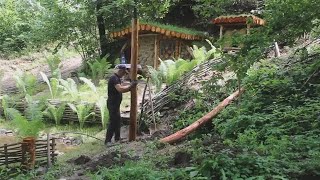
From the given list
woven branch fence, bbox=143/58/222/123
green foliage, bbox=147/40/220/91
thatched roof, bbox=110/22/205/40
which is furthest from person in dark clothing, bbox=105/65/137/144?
thatched roof, bbox=110/22/205/40

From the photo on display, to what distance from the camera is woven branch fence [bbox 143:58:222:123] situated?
1015cm

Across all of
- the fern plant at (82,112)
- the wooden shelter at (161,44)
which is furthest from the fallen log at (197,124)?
the wooden shelter at (161,44)

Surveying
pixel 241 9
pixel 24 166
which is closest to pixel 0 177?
pixel 24 166

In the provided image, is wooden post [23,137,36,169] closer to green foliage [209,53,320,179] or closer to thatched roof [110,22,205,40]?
green foliage [209,53,320,179]

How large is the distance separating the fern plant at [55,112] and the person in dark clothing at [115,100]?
11.5ft

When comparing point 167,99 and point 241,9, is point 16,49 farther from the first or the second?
point 167,99

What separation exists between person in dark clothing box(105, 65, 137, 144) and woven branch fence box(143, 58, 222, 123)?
1.26 metres

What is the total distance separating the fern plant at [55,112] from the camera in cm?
1191

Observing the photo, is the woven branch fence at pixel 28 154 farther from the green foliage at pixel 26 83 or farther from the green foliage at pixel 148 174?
the green foliage at pixel 26 83

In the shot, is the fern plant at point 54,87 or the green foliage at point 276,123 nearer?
the green foliage at point 276,123

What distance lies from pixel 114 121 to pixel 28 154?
6.85ft

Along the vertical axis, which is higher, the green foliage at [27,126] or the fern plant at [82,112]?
the green foliage at [27,126]

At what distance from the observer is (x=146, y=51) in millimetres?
16031

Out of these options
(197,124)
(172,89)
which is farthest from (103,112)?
(197,124)
